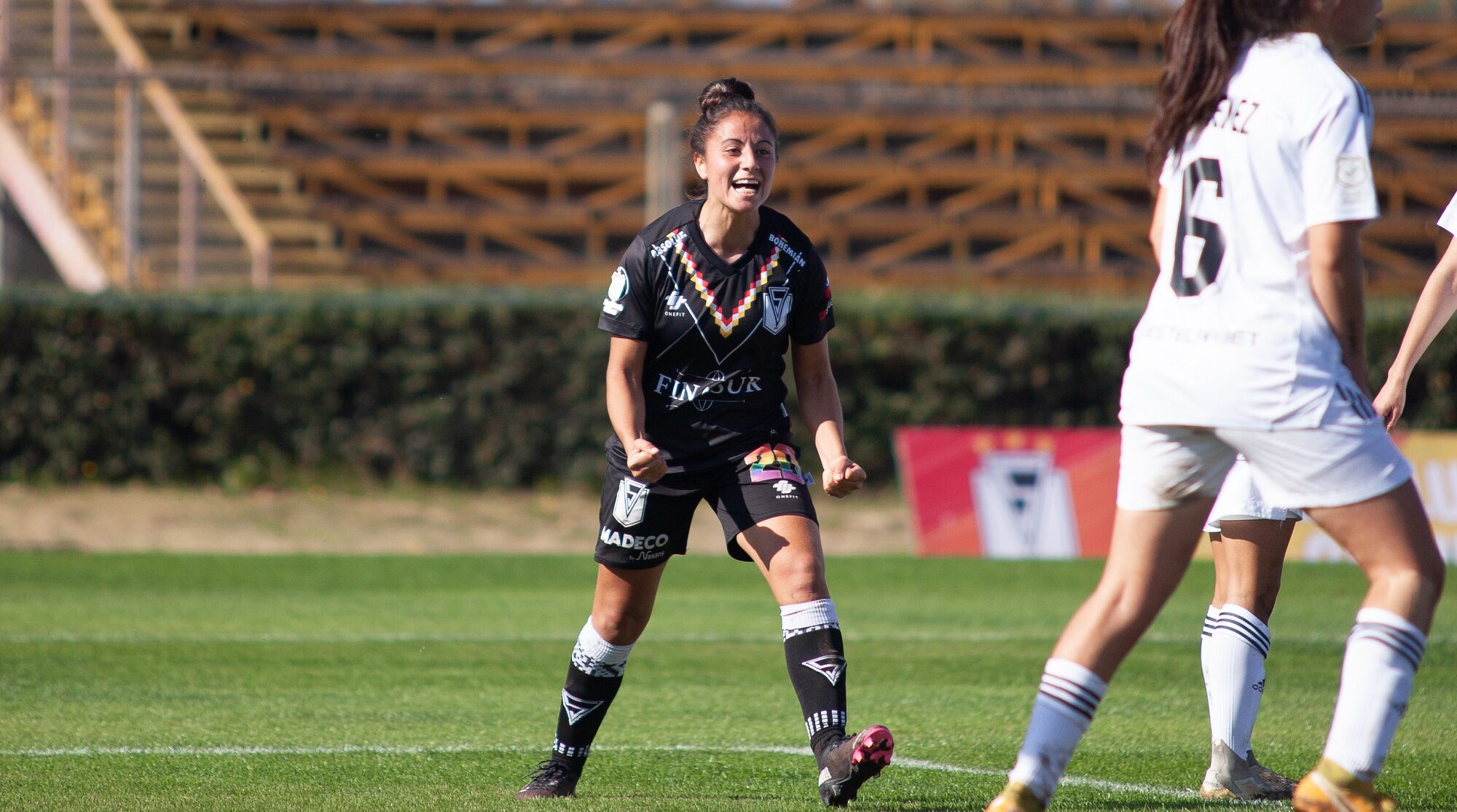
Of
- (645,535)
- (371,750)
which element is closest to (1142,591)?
(645,535)

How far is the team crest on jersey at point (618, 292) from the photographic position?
4570 millimetres

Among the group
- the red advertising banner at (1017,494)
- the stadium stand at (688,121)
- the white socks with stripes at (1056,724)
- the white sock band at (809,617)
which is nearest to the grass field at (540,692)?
the white sock band at (809,617)

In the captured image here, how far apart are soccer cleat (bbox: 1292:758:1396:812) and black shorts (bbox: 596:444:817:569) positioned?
1.69 meters

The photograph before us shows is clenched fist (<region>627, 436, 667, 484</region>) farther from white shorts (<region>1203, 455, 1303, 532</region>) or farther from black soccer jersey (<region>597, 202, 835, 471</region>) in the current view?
white shorts (<region>1203, 455, 1303, 532</region>)

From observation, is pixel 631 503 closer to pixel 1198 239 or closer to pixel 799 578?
pixel 799 578

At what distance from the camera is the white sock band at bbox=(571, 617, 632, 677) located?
15.5 feet

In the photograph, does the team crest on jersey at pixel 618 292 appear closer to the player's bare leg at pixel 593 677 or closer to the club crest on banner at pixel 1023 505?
the player's bare leg at pixel 593 677

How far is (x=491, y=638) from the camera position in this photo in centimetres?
874

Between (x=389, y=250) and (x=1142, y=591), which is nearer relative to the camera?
(x=1142, y=591)

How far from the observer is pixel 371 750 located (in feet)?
17.9

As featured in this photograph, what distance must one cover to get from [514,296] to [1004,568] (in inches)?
231

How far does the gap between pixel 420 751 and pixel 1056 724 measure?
2804mm

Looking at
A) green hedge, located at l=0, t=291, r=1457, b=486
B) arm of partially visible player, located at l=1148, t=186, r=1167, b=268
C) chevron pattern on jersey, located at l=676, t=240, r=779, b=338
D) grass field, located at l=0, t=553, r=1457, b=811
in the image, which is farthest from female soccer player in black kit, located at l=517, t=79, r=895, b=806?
green hedge, located at l=0, t=291, r=1457, b=486

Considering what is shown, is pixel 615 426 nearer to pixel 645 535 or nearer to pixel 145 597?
pixel 645 535
